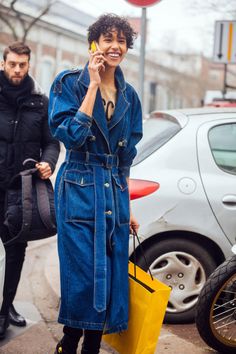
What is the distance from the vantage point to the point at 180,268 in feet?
15.5

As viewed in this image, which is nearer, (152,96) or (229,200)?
(229,200)

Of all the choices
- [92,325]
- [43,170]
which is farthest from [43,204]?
[92,325]

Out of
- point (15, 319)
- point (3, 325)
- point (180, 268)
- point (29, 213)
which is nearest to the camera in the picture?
point (29, 213)

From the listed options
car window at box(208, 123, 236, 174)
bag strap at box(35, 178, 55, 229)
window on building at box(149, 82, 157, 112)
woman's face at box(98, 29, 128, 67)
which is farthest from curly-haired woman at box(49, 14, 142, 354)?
window on building at box(149, 82, 157, 112)

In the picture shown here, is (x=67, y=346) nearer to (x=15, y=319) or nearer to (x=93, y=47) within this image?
(x=15, y=319)

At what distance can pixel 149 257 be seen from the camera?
15.3 feet

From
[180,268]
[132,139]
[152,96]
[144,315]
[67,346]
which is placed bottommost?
[67,346]

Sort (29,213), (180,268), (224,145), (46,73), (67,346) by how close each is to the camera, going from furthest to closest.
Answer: (46,73) < (224,145) < (180,268) < (29,213) < (67,346)

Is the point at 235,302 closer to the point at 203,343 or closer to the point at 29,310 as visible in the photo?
the point at 203,343

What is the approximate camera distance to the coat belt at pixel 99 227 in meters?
3.18

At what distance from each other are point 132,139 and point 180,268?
1568 mm

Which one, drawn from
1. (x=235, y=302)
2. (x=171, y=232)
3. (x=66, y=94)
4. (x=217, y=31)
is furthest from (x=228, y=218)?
(x=217, y=31)

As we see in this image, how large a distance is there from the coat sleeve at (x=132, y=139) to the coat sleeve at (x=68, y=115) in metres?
0.30

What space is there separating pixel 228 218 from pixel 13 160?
63.4 inches
